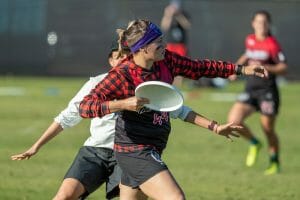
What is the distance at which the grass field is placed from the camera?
10.7m

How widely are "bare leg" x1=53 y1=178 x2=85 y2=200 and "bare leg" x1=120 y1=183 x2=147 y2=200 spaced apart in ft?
1.96

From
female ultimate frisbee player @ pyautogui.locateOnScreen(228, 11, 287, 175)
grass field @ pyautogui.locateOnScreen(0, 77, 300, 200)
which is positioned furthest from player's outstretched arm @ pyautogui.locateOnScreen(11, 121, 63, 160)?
female ultimate frisbee player @ pyautogui.locateOnScreen(228, 11, 287, 175)

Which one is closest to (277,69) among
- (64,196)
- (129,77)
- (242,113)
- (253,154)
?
(242,113)

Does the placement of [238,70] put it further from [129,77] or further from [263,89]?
[263,89]

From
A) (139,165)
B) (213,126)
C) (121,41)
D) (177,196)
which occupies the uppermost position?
(121,41)

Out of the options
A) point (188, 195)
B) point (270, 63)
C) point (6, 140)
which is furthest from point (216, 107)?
point (188, 195)

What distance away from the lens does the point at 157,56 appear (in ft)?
23.4

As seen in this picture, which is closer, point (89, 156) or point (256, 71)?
point (256, 71)

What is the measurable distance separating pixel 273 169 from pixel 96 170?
495 centimetres

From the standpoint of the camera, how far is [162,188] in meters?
6.90

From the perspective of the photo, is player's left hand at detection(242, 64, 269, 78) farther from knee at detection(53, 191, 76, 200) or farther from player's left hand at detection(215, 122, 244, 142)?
knee at detection(53, 191, 76, 200)

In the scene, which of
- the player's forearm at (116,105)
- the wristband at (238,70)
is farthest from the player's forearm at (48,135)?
the wristband at (238,70)

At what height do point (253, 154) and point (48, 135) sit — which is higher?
point (48, 135)

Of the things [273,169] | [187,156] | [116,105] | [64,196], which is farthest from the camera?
[187,156]
